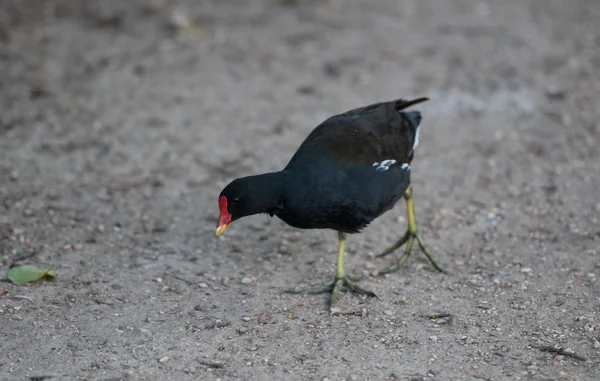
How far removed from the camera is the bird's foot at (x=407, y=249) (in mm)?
5246

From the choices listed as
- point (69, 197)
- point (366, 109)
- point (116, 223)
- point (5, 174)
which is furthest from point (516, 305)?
point (5, 174)

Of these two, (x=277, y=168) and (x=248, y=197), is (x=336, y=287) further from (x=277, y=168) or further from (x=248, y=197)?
(x=277, y=168)

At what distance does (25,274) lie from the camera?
4844 millimetres

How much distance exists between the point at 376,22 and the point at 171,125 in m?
3.22

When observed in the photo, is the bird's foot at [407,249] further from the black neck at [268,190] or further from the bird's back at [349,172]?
the black neck at [268,190]

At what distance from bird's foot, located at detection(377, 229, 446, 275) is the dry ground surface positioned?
0.07 meters

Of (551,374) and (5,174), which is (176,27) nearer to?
(5,174)

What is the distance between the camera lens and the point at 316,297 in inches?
193

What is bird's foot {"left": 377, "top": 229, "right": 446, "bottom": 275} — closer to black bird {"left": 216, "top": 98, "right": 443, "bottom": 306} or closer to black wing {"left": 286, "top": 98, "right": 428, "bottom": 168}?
black bird {"left": 216, "top": 98, "right": 443, "bottom": 306}

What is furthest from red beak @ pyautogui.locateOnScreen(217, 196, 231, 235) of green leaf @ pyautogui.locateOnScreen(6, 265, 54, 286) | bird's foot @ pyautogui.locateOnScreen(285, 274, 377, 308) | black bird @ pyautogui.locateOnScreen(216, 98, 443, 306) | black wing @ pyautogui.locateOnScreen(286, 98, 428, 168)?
green leaf @ pyautogui.locateOnScreen(6, 265, 54, 286)

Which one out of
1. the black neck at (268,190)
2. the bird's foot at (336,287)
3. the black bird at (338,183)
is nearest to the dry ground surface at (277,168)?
the bird's foot at (336,287)

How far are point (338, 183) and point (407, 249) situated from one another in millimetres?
1076

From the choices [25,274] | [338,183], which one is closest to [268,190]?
[338,183]

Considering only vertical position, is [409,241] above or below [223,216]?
below
